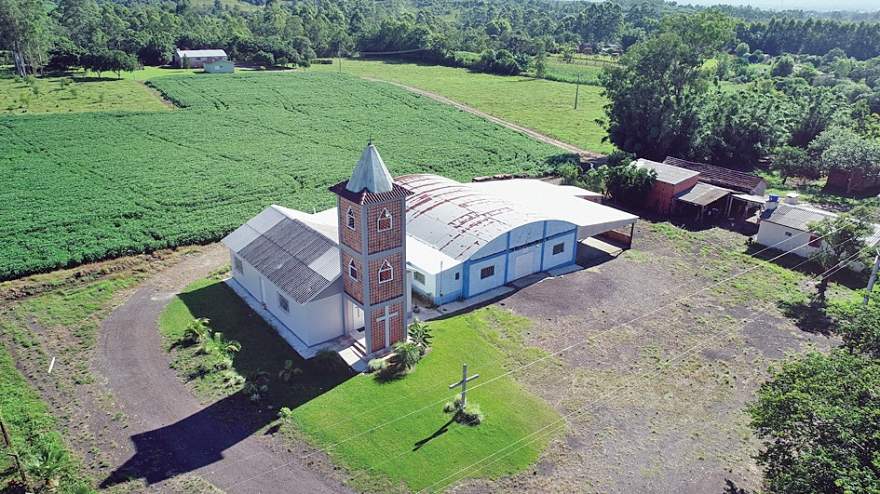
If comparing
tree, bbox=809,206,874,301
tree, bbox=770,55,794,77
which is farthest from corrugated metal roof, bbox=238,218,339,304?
tree, bbox=770,55,794,77

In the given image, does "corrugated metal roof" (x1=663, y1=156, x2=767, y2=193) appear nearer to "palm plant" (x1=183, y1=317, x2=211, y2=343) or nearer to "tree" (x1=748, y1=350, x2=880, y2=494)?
"tree" (x1=748, y1=350, x2=880, y2=494)

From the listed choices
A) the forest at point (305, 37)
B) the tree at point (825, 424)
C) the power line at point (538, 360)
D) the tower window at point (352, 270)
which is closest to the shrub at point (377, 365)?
the power line at point (538, 360)

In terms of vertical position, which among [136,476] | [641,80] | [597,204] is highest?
[641,80]

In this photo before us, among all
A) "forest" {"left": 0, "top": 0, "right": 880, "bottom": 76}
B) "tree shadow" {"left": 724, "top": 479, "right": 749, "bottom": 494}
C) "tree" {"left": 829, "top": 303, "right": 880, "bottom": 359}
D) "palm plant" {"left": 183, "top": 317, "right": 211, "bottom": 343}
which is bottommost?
"tree shadow" {"left": 724, "top": 479, "right": 749, "bottom": 494}

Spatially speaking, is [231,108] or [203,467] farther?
[231,108]

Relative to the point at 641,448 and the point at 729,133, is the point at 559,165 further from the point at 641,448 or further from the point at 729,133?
the point at 641,448

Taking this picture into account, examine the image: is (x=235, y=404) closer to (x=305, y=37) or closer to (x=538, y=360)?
(x=538, y=360)

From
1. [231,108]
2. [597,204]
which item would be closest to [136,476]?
[597,204]

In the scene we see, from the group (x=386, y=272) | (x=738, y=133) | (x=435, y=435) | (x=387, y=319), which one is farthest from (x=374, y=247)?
(x=738, y=133)
